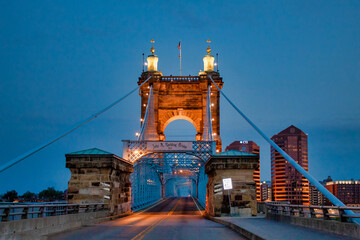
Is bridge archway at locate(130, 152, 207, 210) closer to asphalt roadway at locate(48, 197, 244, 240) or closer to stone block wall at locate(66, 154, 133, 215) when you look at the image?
stone block wall at locate(66, 154, 133, 215)

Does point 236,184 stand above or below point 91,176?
below

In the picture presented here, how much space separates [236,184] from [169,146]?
24250 millimetres

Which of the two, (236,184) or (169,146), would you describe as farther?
(169,146)

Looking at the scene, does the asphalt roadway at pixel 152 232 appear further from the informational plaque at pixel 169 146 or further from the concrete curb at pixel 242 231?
the informational plaque at pixel 169 146

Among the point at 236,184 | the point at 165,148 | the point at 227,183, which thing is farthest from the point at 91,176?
the point at 165,148

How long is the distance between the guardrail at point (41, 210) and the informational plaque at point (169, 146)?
2297 centimetres

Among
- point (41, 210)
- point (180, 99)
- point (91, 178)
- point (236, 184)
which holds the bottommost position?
point (41, 210)

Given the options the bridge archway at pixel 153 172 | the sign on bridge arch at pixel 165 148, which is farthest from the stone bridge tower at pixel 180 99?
the sign on bridge arch at pixel 165 148

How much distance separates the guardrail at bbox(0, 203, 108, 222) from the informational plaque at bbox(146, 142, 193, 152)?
75.4 feet

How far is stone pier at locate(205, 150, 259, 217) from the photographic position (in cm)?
2456

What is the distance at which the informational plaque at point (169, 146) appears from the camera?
48.1 metres

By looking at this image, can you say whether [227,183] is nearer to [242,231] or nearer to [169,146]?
[242,231]

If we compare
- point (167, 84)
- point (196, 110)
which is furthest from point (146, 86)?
point (196, 110)

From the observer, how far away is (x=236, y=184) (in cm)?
2475
